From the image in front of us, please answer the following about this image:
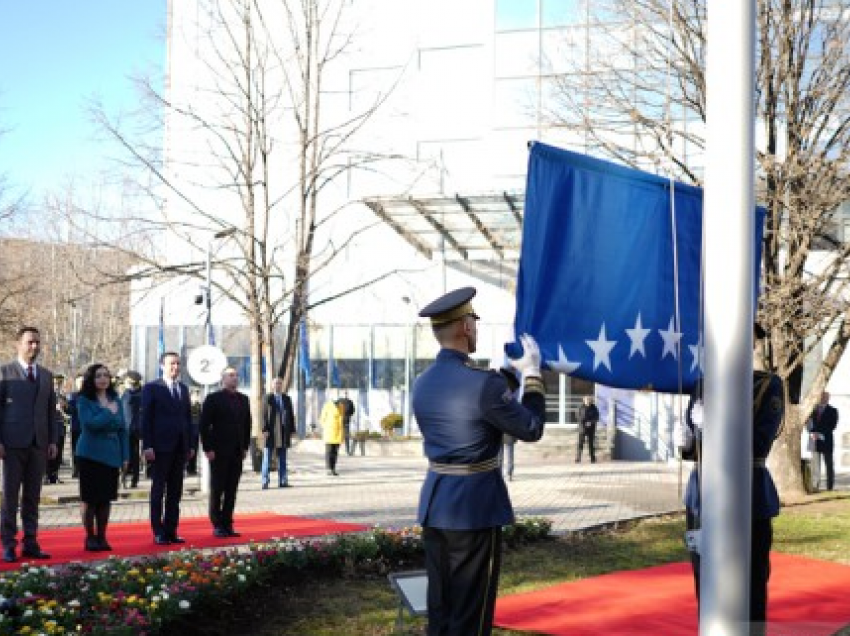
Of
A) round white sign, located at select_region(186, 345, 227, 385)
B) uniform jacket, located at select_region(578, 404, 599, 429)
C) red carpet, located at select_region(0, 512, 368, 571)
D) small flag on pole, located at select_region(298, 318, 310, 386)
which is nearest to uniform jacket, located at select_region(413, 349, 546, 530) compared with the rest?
red carpet, located at select_region(0, 512, 368, 571)

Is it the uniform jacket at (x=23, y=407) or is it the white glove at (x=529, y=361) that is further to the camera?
the uniform jacket at (x=23, y=407)

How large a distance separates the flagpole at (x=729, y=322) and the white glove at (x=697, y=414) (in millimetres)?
1973

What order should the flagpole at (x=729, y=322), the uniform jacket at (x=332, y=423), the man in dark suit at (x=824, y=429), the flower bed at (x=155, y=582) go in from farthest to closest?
the uniform jacket at (x=332, y=423), the man in dark suit at (x=824, y=429), the flower bed at (x=155, y=582), the flagpole at (x=729, y=322)

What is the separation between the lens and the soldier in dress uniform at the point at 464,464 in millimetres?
5555

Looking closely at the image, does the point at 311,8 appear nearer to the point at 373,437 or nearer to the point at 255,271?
the point at 255,271

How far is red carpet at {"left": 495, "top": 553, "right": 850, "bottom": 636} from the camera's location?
8.23m

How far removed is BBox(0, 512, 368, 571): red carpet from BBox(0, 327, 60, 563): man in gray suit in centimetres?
39

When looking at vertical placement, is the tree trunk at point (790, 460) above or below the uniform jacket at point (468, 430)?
below

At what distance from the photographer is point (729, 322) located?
449 centimetres

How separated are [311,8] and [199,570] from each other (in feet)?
65.6

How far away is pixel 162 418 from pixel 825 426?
50.2 ft

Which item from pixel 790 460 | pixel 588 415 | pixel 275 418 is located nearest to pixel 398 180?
pixel 588 415

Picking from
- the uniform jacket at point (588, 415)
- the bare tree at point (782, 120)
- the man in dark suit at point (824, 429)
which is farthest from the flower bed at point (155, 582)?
the uniform jacket at point (588, 415)

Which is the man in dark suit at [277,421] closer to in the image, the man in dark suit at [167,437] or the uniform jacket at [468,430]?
the man in dark suit at [167,437]
